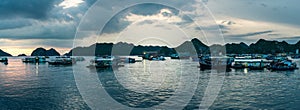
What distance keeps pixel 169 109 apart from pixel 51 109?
8520 millimetres

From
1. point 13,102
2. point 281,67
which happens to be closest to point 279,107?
point 13,102

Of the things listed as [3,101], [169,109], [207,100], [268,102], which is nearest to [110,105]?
[169,109]

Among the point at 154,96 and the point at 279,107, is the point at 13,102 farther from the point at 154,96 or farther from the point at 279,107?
the point at 279,107

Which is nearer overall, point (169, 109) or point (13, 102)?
point (169, 109)

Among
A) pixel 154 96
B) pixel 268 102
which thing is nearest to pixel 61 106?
pixel 154 96

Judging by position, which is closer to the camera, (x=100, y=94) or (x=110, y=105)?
(x=110, y=105)

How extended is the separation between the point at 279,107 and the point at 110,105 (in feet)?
40.2

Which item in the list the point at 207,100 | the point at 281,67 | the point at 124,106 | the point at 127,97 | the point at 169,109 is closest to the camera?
the point at 169,109

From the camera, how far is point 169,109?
17.7 metres

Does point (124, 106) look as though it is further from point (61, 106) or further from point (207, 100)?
point (207, 100)

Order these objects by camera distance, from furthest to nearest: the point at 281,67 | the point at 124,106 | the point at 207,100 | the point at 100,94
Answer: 1. the point at 281,67
2. the point at 100,94
3. the point at 207,100
4. the point at 124,106

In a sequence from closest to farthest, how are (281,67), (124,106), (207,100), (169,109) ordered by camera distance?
(169,109) → (124,106) → (207,100) → (281,67)

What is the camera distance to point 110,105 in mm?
19453

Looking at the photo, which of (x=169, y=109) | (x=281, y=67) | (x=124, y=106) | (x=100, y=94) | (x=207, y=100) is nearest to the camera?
(x=169, y=109)
